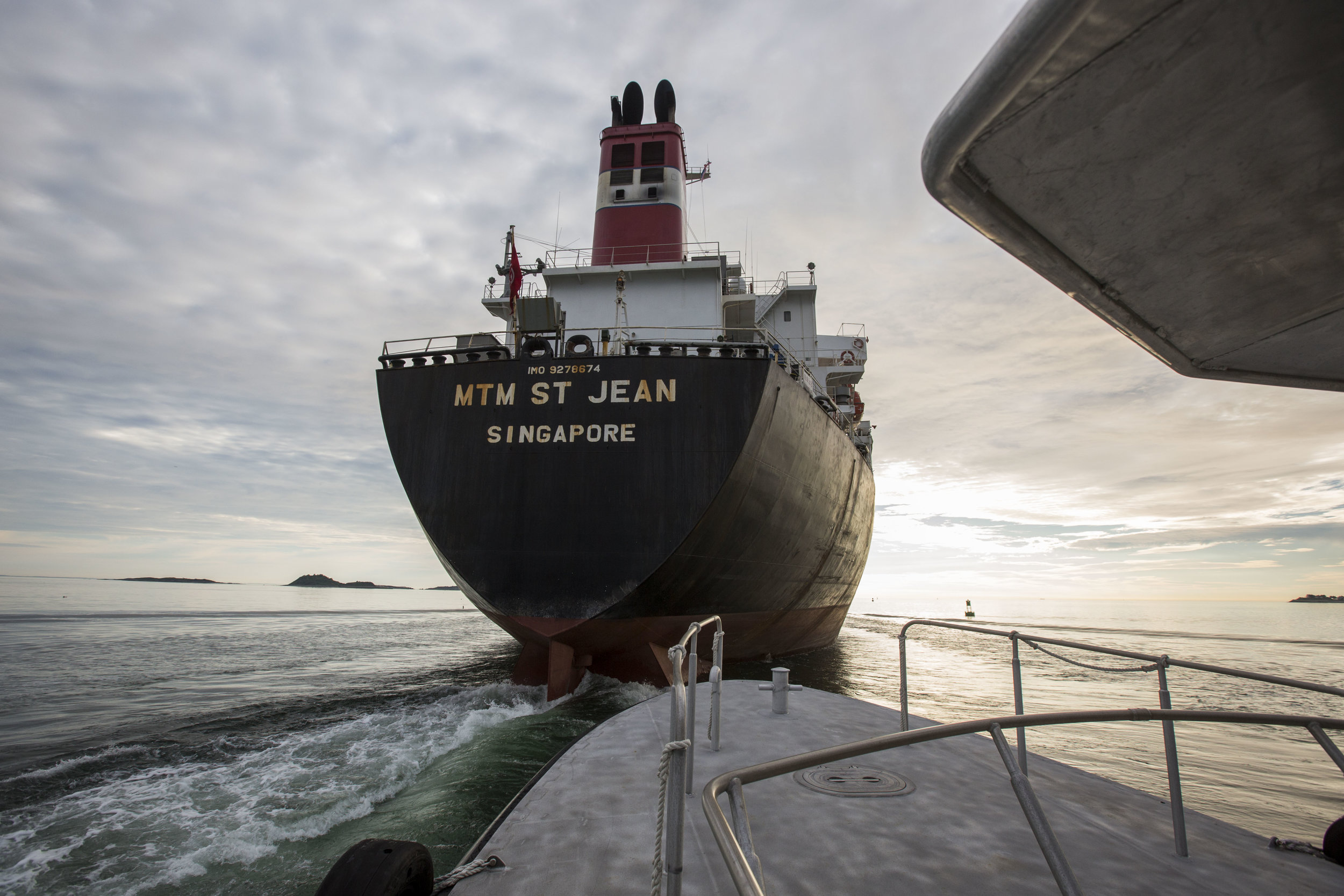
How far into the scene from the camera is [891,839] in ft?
9.01

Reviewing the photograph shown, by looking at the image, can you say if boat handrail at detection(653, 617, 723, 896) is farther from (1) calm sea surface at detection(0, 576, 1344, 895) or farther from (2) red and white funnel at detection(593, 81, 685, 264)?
(2) red and white funnel at detection(593, 81, 685, 264)

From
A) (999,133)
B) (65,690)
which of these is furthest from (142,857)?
(65,690)

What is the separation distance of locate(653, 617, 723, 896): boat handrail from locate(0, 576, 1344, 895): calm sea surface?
72.9 inches

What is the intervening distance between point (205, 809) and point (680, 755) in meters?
5.29

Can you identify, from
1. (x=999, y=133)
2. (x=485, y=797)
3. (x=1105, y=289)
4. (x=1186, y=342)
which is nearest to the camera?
(x=999, y=133)

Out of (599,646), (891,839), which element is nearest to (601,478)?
(599,646)

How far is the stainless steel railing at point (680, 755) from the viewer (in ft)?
5.31

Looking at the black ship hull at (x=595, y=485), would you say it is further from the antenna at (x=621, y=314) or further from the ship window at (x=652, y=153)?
the ship window at (x=652, y=153)

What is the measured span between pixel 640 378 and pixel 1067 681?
12.3 metres

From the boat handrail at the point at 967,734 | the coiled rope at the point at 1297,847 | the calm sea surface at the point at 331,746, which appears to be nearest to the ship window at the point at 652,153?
the calm sea surface at the point at 331,746

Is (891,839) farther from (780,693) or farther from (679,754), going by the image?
(780,693)

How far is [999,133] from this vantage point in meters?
2.07

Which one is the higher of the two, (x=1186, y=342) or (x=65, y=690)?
(x=1186, y=342)

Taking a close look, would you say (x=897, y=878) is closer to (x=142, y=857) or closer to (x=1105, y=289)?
(x=1105, y=289)
